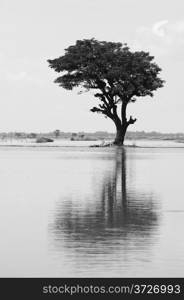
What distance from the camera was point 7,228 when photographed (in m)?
17.5

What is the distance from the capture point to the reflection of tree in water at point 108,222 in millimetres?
15391

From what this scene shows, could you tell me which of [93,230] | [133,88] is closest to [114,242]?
[93,230]

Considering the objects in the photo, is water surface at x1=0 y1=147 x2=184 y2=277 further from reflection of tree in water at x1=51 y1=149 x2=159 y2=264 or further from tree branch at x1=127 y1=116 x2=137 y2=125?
A: tree branch at x1=127 y1=116 x2=137 y2=125

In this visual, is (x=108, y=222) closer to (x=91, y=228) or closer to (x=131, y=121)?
(x=91, y=228)

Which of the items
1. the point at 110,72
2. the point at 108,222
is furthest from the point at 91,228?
the point at 110,72

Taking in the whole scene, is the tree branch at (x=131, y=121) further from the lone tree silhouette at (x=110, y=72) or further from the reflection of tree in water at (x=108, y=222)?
the reflection of tree in water at (x=108, y=222)

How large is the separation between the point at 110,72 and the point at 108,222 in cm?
6854

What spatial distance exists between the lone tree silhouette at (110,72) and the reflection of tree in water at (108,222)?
6188 cm

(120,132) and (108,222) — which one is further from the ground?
(120,132)

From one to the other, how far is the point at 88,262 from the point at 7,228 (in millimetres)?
4339

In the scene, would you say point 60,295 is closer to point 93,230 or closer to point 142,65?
point 93,230

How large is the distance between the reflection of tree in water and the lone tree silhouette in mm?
61878

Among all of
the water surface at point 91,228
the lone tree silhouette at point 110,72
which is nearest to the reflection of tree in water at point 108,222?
the water surface at point 91,228

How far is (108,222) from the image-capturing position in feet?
61.2
